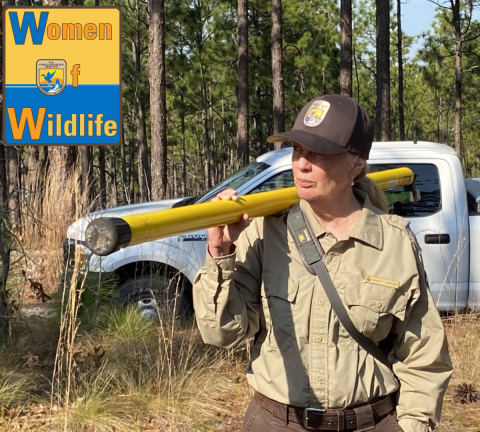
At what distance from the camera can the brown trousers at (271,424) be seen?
6.48ft

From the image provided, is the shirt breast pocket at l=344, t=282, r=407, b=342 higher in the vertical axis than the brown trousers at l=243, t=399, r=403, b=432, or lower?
higher

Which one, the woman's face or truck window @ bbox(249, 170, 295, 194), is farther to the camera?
truck window @ bbox(249, 170, 295, 194)

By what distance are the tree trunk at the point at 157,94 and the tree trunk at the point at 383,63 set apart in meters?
6.45

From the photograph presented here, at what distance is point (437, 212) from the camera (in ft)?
19.5

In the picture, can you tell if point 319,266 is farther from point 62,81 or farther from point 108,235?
point 62,81

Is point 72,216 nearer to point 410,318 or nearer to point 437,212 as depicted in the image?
point 437,212

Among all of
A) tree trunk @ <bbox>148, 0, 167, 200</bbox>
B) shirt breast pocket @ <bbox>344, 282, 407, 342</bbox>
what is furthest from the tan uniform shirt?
tree trunk @ <bbox>148, 0, 167, 200</bbox>

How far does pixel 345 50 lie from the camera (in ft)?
58.4

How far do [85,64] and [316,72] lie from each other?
77.1 feet

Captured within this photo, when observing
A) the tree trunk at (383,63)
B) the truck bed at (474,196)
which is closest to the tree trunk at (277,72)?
the tree trunk at (383,63)

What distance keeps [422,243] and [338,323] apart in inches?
165

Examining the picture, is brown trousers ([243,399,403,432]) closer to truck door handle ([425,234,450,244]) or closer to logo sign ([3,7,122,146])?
logo sign ([3,7,122,146])

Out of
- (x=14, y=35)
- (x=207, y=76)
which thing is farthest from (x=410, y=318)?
(x=207, y=76)

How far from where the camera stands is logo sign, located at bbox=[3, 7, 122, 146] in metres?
4.63
